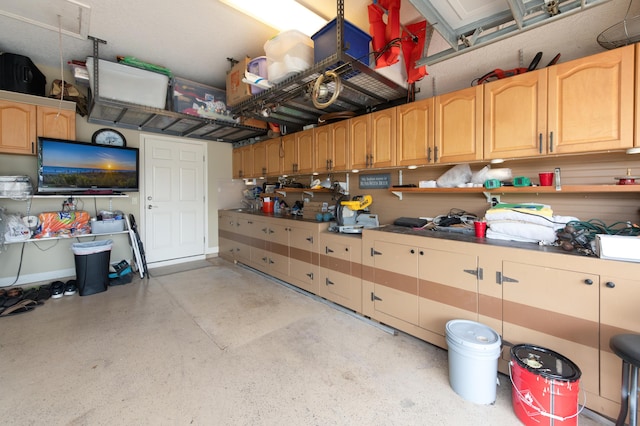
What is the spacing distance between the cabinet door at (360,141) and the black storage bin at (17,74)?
400 centimetres

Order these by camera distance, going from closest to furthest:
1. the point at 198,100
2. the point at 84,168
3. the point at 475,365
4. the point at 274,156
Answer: the point at 475,365, the point at 84,168, the point at 198,100, the point at 274,156

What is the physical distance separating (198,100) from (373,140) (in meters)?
2.65

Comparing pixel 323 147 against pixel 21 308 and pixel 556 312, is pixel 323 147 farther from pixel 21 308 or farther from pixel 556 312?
pixel 21 308

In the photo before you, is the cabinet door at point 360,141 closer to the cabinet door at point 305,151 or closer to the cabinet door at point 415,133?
the cabinet door at point 415,133

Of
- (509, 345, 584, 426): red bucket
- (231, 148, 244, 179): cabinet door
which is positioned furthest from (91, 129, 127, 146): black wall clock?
(509, 345, 584, 426): red bucket

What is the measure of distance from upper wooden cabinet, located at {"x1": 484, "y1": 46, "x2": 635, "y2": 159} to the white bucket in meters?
1.40

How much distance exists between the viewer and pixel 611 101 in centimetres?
170

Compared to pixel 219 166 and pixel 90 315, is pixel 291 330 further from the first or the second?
pixel 219 166

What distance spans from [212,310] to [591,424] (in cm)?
317

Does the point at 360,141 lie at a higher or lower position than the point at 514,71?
lower

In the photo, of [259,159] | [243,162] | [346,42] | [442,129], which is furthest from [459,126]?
[243,162]

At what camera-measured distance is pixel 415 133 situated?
2639 mm

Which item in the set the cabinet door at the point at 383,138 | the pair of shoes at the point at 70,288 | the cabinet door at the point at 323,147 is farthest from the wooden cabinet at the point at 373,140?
the pair of shoes at the point at 70,288

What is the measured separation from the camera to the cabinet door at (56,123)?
3.45 meters
